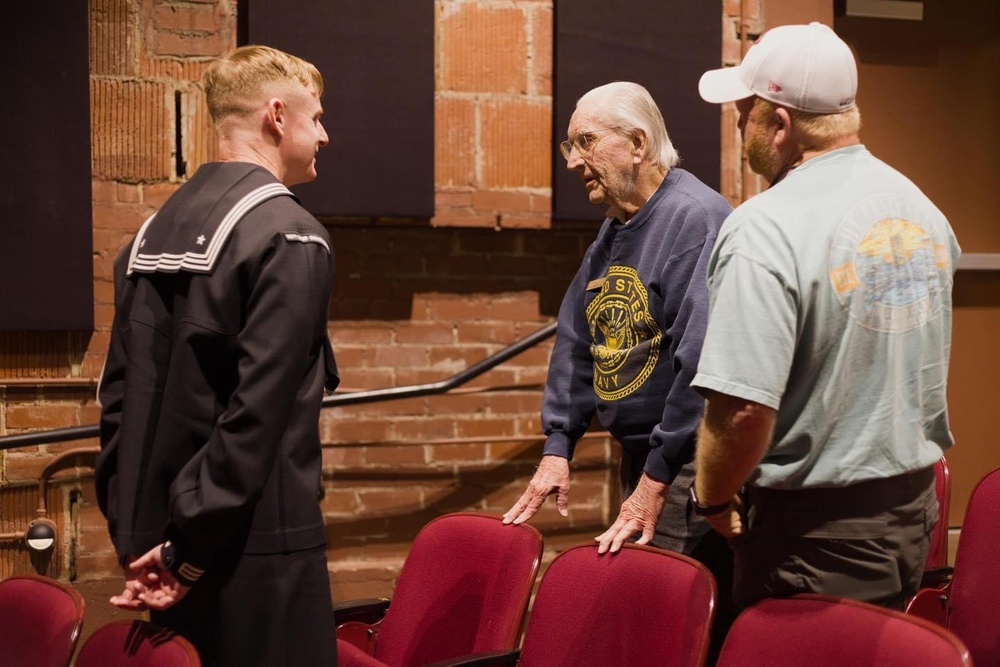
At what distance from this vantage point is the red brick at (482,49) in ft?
12.7

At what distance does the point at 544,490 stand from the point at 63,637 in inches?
42.1

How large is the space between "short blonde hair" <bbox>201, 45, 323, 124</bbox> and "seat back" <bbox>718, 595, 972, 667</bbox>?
1.25 m

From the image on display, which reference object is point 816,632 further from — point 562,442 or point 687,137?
point 687,137

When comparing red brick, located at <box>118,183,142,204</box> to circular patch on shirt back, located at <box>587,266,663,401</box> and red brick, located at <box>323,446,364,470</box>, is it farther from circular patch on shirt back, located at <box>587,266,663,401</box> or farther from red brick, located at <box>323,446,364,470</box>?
circular patch on shirt back, located at <box>587,266,663,401</box>

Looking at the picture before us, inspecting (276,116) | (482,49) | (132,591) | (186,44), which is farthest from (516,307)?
(132,591)

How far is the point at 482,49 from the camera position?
388cm

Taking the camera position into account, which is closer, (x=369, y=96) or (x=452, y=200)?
(x=369, y=96)

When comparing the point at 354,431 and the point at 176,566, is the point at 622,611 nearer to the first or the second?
the point at 176,566

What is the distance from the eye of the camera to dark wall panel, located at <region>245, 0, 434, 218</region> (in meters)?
3.69

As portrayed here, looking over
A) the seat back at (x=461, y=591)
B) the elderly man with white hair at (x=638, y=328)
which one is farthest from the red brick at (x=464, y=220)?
the seat back at (x=461, y=591)

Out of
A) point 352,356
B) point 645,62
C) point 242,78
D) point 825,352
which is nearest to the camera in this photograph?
point 825,352

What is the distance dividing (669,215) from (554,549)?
204 cm

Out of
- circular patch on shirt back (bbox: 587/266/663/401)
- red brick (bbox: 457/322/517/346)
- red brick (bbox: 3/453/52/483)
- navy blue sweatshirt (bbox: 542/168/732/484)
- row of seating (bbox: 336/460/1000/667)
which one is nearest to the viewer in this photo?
row of seating (bbox: 336/460/1000/667)

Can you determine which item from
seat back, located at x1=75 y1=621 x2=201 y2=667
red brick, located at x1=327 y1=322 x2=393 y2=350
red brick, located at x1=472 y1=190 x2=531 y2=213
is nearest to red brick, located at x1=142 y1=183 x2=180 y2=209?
red brick, located at x1=327 y1=322 x2=393 y2=350
